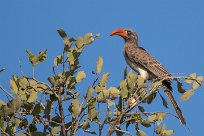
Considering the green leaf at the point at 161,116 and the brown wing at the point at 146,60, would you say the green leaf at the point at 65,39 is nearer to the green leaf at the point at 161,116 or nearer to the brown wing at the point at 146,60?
the green leaf at the point at 161,116

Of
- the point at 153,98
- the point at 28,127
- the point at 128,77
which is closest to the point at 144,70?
the point at 153,98

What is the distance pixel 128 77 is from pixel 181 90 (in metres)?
1.03

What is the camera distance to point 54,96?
16.3 feet

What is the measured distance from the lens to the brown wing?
9944 millimetres

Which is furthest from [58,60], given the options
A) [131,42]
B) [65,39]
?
[131,42]

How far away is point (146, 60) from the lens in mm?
10273

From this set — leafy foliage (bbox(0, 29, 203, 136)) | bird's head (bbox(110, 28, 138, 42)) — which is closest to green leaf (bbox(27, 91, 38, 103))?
leafy foliage (bbox(0, 29, 203, 136))

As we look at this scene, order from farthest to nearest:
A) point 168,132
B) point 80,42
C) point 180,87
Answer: point 180,87 → point 168,132 → point 80,42

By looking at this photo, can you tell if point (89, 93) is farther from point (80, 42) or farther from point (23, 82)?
point (23, 82)

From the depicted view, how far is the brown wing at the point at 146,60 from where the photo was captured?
32.6 ft

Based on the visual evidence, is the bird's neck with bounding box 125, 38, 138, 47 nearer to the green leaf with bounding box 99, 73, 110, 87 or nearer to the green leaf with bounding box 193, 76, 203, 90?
the green leaf with bounding box 193, 76, 203, 90

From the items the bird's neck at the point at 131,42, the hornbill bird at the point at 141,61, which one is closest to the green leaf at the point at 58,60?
the hornbill bird at the point at 141,61

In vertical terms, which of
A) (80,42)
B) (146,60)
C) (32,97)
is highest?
(146,60)

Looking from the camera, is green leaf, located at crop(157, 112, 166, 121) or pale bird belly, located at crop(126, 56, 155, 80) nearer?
green leaf, located at crop(157, 112, 166, 121)
